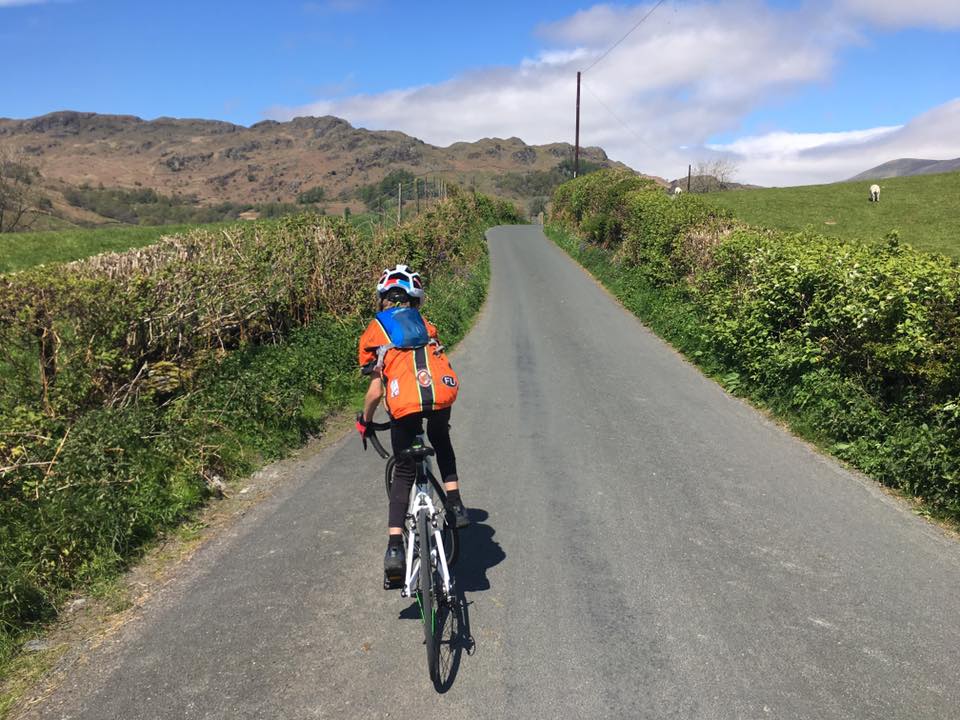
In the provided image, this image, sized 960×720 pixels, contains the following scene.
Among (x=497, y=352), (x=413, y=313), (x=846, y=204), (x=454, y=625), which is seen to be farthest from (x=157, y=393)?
(x=846, y=204)

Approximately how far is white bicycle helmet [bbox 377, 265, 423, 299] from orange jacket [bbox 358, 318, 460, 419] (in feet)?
1.02

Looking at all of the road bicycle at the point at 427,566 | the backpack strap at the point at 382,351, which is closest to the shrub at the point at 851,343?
the road bicycle at the point at 427,566

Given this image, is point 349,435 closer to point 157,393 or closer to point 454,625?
point 157,393

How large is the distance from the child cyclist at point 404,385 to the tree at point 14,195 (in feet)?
208

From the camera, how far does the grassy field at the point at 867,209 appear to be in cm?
2798

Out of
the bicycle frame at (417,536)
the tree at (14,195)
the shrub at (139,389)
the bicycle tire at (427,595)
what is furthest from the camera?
the tree at (14,195)

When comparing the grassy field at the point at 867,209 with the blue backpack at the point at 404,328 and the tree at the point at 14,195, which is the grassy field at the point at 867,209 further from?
the tree at the point at 14,195

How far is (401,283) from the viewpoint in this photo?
424 centimetres

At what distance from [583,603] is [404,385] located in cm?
187

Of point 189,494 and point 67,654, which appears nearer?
point 67,654

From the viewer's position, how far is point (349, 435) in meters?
8.16

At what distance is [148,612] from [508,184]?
161656 millimetres

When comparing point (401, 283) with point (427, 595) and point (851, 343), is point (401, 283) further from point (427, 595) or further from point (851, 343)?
point (851, 343)

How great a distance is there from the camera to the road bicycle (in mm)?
3381
